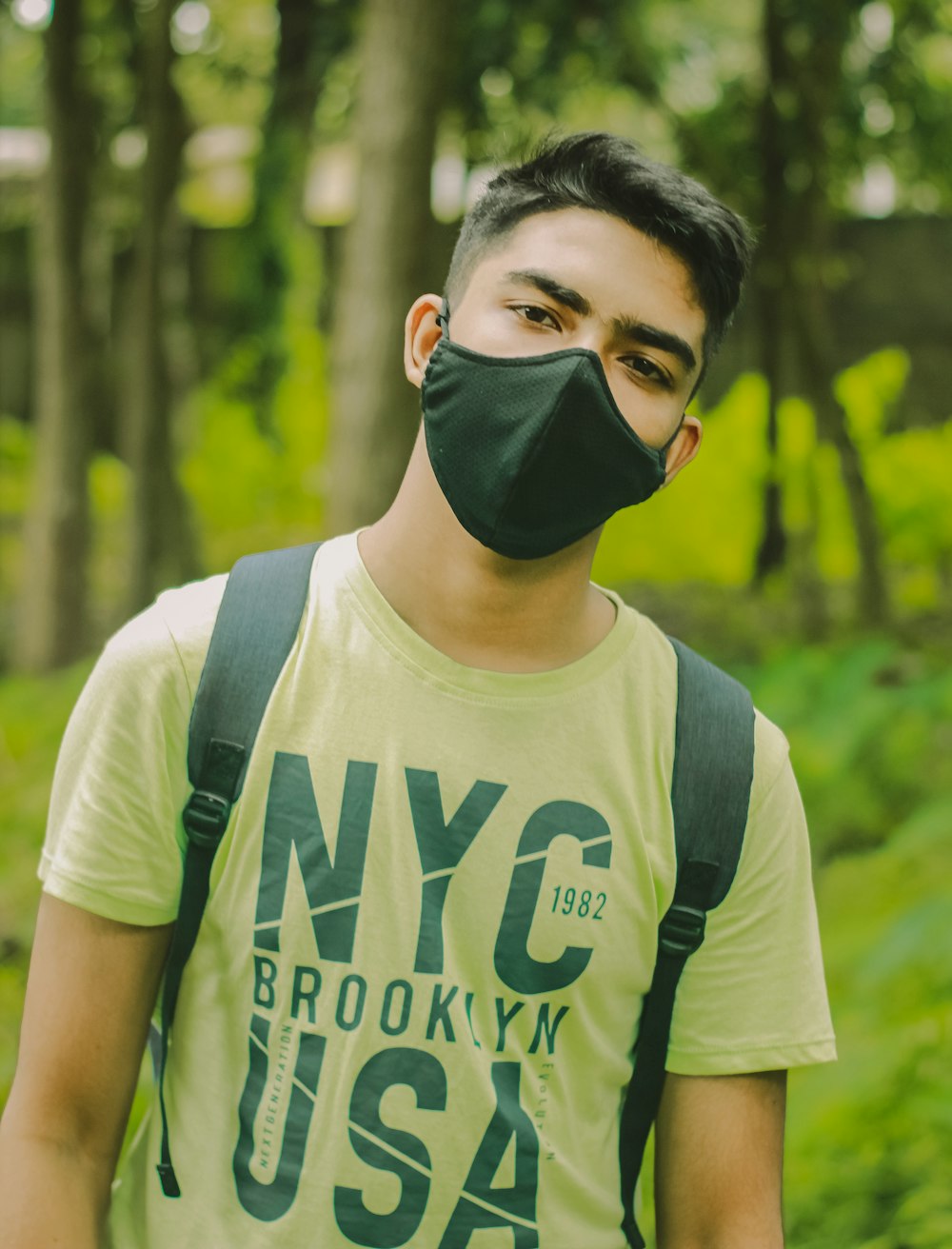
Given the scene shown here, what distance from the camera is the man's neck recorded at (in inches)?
71.4

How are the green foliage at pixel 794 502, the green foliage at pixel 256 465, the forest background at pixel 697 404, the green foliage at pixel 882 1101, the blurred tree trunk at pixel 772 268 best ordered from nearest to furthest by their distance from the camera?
1. the green foliage at pixel 882 1101
2. the forest background at pixel 697 404
3. the blurred tree trunk at pixel 772 268
4. the green foliage at pixel 794 502
5. the green foliage at pixel 256 465

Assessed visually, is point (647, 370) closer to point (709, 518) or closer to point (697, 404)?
point (697, 404)

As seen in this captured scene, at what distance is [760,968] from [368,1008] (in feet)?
1.71

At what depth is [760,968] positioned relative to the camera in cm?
184

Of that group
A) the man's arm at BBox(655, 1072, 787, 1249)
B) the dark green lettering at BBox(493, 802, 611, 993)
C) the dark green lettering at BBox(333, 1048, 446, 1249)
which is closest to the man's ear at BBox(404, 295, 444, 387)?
the dark green lettering at BBox(493, 802, 611, 993)

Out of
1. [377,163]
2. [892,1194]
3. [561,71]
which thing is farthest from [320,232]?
[892,1194]

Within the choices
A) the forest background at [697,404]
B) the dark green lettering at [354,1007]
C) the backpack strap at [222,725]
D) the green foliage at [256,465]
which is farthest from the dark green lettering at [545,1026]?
the green foliage at [256,465]

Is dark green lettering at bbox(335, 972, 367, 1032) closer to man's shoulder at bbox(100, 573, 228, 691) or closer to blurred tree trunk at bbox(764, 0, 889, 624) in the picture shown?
man's shoulder at bbox(100, 573, 228, 691)

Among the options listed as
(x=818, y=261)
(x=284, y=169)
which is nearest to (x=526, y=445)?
(x=818, y=261)

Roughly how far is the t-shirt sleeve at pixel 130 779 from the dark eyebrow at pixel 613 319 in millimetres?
607

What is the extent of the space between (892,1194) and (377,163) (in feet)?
11.3

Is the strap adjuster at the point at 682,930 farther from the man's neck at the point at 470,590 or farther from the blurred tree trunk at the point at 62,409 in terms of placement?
the blurred tree trunk at the point at 62,409

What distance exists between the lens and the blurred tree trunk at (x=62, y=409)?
361 inches

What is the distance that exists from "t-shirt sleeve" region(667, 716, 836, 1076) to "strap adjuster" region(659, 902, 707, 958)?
0.16 feet
